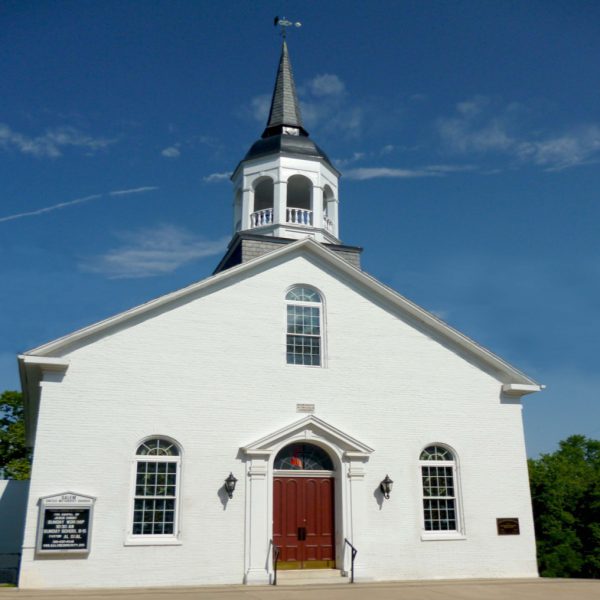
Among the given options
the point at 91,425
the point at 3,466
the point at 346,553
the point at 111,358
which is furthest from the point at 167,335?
the point at 3,466

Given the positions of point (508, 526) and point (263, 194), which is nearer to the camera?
point (508, 526)

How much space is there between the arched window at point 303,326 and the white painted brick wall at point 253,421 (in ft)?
0.95

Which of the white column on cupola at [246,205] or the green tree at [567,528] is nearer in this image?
the white column on cupola at [246,205]

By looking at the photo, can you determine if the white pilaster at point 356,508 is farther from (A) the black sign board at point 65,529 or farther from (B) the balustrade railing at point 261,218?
(B) the balustrade railing at point 261,218

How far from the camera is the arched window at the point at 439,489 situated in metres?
18.0

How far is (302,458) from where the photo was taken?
17656 mm

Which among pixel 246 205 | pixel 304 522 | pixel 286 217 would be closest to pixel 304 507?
pixel 304 522

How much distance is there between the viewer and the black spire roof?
22.8 m

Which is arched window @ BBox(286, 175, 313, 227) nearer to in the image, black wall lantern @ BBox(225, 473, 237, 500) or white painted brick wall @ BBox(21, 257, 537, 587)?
white painted brick wall @ BBox(21, 257, 537, 587)

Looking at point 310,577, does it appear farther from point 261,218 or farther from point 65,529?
point 261,218

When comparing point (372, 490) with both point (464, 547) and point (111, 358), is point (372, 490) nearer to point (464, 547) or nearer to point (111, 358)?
point (464, 547)

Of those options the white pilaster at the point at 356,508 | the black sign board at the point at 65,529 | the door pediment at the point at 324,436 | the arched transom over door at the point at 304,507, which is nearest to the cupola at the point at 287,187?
the door pediment at the point at 324,436

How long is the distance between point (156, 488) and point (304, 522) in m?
3.74

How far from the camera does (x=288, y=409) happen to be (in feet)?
57.6
